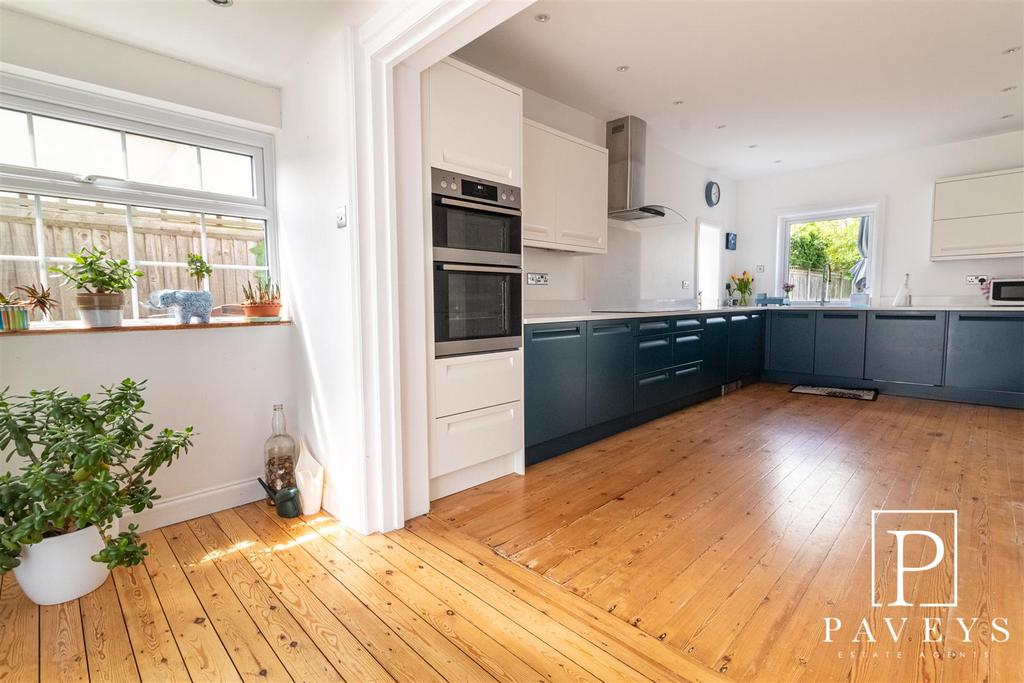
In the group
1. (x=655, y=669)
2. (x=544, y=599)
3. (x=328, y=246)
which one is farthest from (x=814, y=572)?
(x=328, y=246)

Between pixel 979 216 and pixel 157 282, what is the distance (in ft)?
21.3

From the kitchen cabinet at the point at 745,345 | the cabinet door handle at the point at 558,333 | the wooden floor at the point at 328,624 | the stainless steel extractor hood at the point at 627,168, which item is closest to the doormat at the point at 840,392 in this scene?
the kitchen cabinet at the point at 745,345

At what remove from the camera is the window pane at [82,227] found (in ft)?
6.69

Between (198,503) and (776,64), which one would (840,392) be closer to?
(776,64)

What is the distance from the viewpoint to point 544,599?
159 cm

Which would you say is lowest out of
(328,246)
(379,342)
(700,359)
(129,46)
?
(700,359)

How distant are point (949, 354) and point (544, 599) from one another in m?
4.84

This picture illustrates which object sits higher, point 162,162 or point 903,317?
point 162,162

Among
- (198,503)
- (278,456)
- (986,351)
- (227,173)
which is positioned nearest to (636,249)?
(986,351)

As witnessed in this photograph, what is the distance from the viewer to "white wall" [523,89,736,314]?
11.5 feet

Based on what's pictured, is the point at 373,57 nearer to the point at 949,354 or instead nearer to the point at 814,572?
the point at 814,572

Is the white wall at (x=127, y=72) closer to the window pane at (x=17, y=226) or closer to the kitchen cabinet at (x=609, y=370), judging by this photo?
the window pane at (x=17, y=226)

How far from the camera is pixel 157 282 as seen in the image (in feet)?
7.56

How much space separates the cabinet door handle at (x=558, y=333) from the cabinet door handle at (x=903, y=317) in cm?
366
